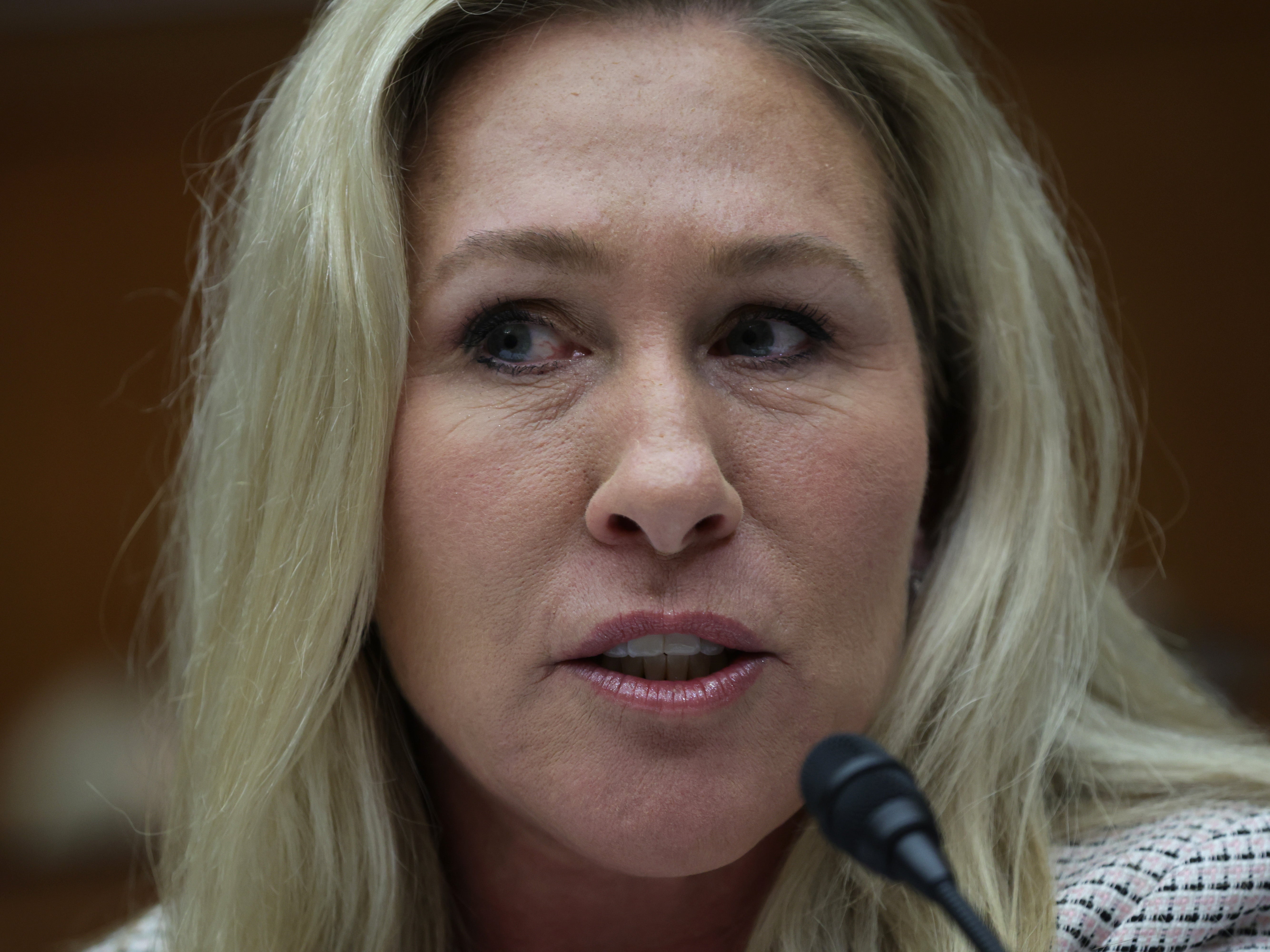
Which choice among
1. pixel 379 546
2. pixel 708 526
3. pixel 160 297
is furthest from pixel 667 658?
pixel 160 297

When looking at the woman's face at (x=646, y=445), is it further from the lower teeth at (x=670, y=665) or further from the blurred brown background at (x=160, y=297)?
the blurred brown background at (x=160, y=297)

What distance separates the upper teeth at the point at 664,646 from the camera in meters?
1.01

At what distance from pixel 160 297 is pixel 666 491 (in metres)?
2.70

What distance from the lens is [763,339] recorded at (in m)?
1.15

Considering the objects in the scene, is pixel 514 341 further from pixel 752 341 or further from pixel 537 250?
pixel 752 341

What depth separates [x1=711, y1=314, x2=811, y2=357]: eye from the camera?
1141 mm

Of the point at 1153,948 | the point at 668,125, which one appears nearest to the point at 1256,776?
the point at 1153,948

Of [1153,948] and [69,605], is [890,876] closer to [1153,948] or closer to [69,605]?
[1153,948]

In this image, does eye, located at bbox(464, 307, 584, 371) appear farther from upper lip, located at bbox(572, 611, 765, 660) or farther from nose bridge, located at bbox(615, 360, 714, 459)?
upper lip, located at bbox(572, 611, 765, 660)

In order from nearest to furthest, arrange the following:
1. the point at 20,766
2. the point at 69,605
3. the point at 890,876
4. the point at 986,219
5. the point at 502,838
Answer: the point at 890,876 → the point at 502,838 → the point at 986,219 → the point at 20,766 → the point at 69,605

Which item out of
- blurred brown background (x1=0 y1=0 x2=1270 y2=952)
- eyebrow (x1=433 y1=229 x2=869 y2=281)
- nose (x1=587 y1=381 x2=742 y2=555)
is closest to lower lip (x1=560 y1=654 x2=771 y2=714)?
nose (x1=587 y1=381 x2=742 y2=555)

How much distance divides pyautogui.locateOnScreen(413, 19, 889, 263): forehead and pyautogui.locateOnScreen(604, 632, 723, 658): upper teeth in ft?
1.09

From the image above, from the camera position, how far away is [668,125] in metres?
1.10

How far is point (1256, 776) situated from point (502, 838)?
710 millimetres
